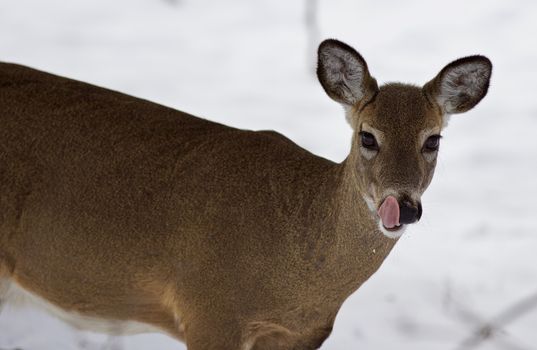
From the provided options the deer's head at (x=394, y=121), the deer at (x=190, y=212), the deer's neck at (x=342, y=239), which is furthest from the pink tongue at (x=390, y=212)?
the deer's neck at (x=342, y=239)

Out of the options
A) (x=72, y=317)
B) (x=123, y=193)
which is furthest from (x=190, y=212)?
(x=72, y=317)

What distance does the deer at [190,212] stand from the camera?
5910mm

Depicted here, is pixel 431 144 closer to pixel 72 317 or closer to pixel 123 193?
pixel 123 193

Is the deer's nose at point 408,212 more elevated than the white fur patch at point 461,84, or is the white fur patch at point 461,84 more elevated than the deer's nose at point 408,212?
the white fur patch at point 461,84

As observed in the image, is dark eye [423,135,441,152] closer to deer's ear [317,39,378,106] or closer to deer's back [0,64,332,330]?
deer's ear [317,39,378,106]

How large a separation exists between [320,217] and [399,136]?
2.11ft

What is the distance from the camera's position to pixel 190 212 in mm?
6023

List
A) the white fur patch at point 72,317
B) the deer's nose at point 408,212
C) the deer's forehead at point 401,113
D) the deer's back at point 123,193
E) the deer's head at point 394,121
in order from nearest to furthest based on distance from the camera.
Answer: the deer's nose at point 408,212, the deer's head at point 394,121, the deer's forehead at point 401,113, the deer's back at point 123,193, the white fur patch at point 72,317

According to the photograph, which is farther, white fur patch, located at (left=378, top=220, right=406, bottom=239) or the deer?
the deer

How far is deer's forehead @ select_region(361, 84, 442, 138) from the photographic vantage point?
5594 mm

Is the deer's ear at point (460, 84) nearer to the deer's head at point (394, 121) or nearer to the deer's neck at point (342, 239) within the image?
the deer's head at point (394, 121)

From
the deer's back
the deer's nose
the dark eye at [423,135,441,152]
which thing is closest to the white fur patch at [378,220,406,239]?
the deer's nose

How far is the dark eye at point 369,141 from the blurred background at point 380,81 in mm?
1955

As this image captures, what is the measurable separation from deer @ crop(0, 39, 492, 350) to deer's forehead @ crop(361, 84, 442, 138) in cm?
1
